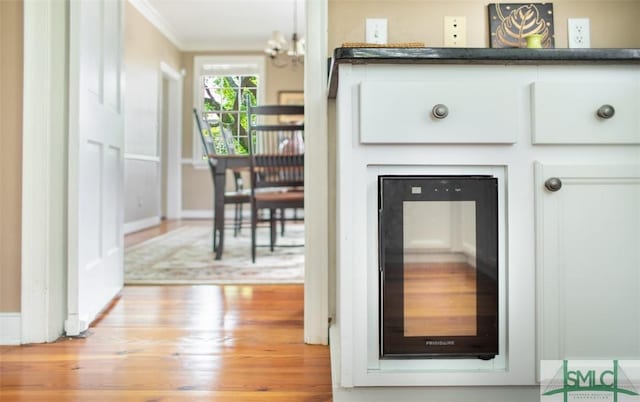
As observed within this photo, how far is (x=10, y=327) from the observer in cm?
161

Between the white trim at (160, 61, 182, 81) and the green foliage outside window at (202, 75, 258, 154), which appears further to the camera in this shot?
the green foliage outside window at (202, 75, 258, 154)

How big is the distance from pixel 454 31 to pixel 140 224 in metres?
4.73

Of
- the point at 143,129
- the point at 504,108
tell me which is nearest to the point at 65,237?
the point at 504,108

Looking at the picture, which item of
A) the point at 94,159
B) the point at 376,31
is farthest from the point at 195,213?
the point at 376,31

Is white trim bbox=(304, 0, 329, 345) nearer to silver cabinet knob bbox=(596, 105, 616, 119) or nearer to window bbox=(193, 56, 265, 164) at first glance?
silver cabinet knob bbox=(596, 105, 616, 119)

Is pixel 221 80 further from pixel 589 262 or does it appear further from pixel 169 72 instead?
pixel 589 262

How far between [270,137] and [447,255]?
7.63 ft

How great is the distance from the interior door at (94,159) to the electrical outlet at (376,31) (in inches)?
41.8

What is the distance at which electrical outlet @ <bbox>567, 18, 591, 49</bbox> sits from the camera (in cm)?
161

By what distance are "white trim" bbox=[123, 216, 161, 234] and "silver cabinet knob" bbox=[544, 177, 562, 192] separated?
441cm

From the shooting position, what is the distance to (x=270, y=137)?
10.4ft

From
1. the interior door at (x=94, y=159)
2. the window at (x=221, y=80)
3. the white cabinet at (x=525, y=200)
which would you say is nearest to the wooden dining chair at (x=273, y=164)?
the interior door at (x=94, y=159)

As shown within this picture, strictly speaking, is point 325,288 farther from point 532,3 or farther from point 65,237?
point 532,3

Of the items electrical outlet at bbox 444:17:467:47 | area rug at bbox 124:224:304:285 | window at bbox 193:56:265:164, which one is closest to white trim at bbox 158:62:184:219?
window at bbox 193:56:265:164
